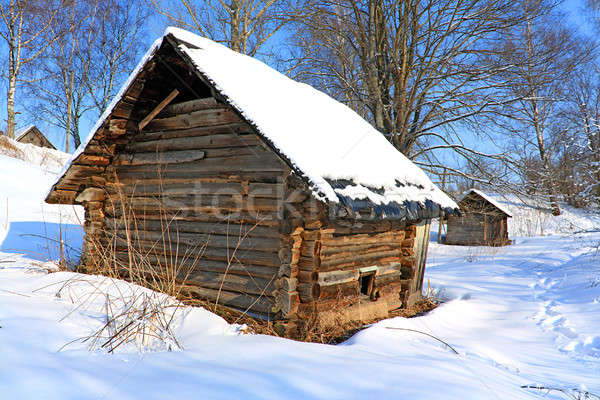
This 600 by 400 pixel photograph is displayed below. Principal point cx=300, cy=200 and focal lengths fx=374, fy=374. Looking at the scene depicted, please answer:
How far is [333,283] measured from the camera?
533cm

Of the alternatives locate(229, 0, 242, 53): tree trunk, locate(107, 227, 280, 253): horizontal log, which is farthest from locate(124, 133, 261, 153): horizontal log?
locate(229, 0, 242, 53): tree trunk

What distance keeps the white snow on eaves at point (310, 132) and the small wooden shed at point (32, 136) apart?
32.5 m

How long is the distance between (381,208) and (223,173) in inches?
90.2

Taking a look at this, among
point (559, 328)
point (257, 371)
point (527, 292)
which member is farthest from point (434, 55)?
point (257, 371)

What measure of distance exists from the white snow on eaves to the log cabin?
28mm

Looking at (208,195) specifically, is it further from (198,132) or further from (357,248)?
(357,248)

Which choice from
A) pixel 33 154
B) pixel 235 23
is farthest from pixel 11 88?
pixel 235 23

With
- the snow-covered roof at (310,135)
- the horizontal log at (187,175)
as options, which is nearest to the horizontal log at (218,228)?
the horizontal log at (187,175)

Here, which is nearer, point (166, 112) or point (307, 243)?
point (307, 243)

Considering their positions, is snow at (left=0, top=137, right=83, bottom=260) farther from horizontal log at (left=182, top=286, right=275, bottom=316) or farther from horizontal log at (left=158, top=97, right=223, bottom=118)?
horizontal log at (left=182, top=286, right=275, bottom=316)

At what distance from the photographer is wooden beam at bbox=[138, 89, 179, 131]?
5.77 m

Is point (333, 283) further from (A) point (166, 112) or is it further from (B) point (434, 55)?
(B) point (434, 55)

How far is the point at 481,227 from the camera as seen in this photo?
20391mm

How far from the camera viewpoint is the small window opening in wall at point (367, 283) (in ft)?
21.3
